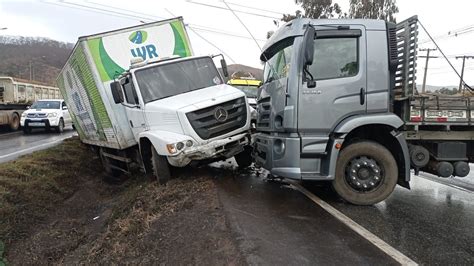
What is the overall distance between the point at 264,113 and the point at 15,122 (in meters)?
22.4

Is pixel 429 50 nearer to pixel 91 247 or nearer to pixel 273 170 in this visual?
pixel 273 170

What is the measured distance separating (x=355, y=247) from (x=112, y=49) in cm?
720

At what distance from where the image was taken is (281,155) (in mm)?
6629

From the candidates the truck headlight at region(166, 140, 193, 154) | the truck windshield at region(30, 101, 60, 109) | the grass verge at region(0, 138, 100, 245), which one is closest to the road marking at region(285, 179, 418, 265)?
the truck headlight at region(166, 140, 193, 154)

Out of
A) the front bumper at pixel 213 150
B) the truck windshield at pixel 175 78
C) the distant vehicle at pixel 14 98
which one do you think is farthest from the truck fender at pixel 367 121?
the distant vehicle at pixel 14 98

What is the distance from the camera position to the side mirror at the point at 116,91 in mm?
9055

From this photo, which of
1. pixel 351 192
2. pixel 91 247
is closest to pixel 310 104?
pixel 351 192

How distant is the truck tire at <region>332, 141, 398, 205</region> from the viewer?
→ 6.65 meters

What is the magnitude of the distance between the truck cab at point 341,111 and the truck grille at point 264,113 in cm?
55

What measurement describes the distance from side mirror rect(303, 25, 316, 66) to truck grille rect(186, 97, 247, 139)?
2308 mm

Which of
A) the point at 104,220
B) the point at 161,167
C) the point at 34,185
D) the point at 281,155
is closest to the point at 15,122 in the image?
the point at 34,185

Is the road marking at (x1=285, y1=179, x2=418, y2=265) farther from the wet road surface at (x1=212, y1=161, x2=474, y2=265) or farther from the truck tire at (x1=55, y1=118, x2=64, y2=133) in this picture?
the truck tire at (x1=55, y1=118, x2=64, y2=133)

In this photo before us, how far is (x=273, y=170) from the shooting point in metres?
6.78

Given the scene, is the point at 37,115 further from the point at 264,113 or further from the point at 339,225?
the point at 339,225
